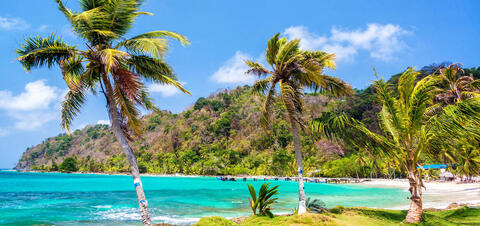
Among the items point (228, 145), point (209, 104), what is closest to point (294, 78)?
point (228, 145)

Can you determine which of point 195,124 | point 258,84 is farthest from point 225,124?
point 258,84

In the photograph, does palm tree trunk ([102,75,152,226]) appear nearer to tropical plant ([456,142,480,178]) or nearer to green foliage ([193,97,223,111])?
tropical plant ([456,142,480,178])

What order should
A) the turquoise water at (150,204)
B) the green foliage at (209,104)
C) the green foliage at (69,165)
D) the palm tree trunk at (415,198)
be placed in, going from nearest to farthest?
the palm tree trunk at (415,198), the turquoise water at (150,204), the green foliage at (209,104), the green foliage at (69,165)

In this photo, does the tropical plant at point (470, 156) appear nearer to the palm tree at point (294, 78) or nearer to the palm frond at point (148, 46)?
the palm tree at point (294, 78)

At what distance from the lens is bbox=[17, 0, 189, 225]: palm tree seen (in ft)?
19.1

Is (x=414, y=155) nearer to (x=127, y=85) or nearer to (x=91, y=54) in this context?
(x=127, y=85)

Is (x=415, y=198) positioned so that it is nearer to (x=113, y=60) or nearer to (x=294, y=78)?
(x=294, y=78)

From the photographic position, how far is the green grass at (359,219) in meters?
7.22

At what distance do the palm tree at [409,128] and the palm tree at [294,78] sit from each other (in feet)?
3.45

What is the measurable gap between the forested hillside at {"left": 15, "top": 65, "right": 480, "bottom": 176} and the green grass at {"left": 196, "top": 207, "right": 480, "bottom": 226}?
45.3 meters

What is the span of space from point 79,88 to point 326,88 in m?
7.74

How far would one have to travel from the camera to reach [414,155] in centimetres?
828

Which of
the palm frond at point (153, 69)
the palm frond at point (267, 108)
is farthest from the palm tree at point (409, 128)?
the palm frond at point (153, 69)

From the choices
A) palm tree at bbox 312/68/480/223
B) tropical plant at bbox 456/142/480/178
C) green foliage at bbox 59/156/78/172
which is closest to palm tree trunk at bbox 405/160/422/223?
palm tree at bbox 312/68/480/223
